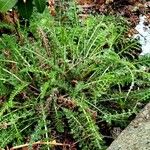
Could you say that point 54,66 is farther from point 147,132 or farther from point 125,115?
point 147,132

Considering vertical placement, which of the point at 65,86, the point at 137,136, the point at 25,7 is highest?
the point at 25,7

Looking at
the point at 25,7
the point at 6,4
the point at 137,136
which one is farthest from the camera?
the point at 25,7

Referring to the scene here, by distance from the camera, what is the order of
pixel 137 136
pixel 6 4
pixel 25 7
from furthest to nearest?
pixel 25 7 → pixel 6 4 → pixel 137 136

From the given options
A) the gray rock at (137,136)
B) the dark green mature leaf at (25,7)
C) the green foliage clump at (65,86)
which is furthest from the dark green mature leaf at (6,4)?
the gray rock at (137,136)

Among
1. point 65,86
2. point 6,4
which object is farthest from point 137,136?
point 6,4

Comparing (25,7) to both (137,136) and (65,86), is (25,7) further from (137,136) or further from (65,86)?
(137,136)

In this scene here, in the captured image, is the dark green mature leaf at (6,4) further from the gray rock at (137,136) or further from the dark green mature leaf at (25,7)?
the gray rock at (137,136)

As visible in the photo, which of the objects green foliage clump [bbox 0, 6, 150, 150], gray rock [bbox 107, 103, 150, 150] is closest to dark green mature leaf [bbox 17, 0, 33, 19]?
green foliage clump [bbox 0, 6, 150, 150]

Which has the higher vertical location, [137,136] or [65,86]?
[65,86]

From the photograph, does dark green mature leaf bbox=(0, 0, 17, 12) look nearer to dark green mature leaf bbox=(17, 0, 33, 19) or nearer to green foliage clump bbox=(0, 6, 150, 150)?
dark green mature leaf bbox=(17, 0, 33, 19)

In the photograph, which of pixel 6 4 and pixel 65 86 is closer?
pixel 6 4
